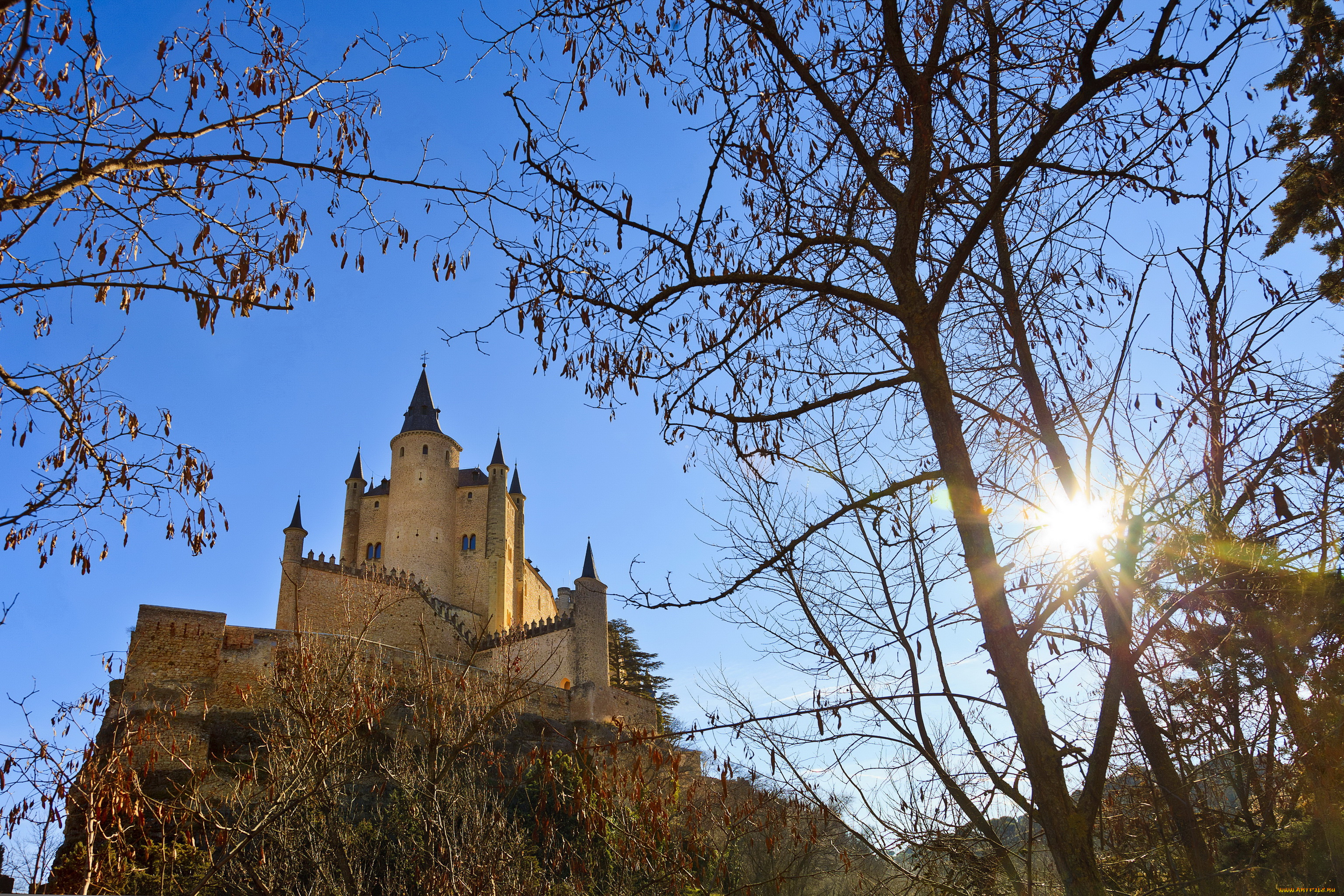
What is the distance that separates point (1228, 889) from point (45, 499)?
8711mm

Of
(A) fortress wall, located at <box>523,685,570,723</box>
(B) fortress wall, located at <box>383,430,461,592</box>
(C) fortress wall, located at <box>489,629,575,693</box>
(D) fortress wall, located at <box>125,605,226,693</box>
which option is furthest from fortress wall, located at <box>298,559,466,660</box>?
(D) fortress wall, located at <box>125,605,226,693</box>

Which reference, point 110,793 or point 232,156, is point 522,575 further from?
point 232,156

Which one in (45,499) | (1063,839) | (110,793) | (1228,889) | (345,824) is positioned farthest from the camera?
(345,824)

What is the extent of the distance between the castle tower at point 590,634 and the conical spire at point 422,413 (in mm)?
14212

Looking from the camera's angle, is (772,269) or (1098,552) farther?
(772,269)

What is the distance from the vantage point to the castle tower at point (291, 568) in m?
36.6

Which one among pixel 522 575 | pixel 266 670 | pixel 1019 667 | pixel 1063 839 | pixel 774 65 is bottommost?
pixel 1063 839

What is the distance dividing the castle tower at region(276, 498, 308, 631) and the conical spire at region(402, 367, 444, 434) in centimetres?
778

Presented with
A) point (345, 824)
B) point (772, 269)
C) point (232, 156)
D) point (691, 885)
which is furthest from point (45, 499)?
point (345, 824)

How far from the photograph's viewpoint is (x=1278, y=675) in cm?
547

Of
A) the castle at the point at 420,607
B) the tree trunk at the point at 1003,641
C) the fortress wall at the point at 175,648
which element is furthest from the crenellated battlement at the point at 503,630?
the tree trunk at the point at 1003,641

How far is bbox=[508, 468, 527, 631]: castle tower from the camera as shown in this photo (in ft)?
152

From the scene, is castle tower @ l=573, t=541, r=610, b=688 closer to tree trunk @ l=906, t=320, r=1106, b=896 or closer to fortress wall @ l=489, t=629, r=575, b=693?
fortress wall @ l=489, t=629, r=575, b=693

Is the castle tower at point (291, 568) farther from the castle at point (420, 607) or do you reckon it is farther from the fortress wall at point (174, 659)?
the fortress wall at point (174, 659)
